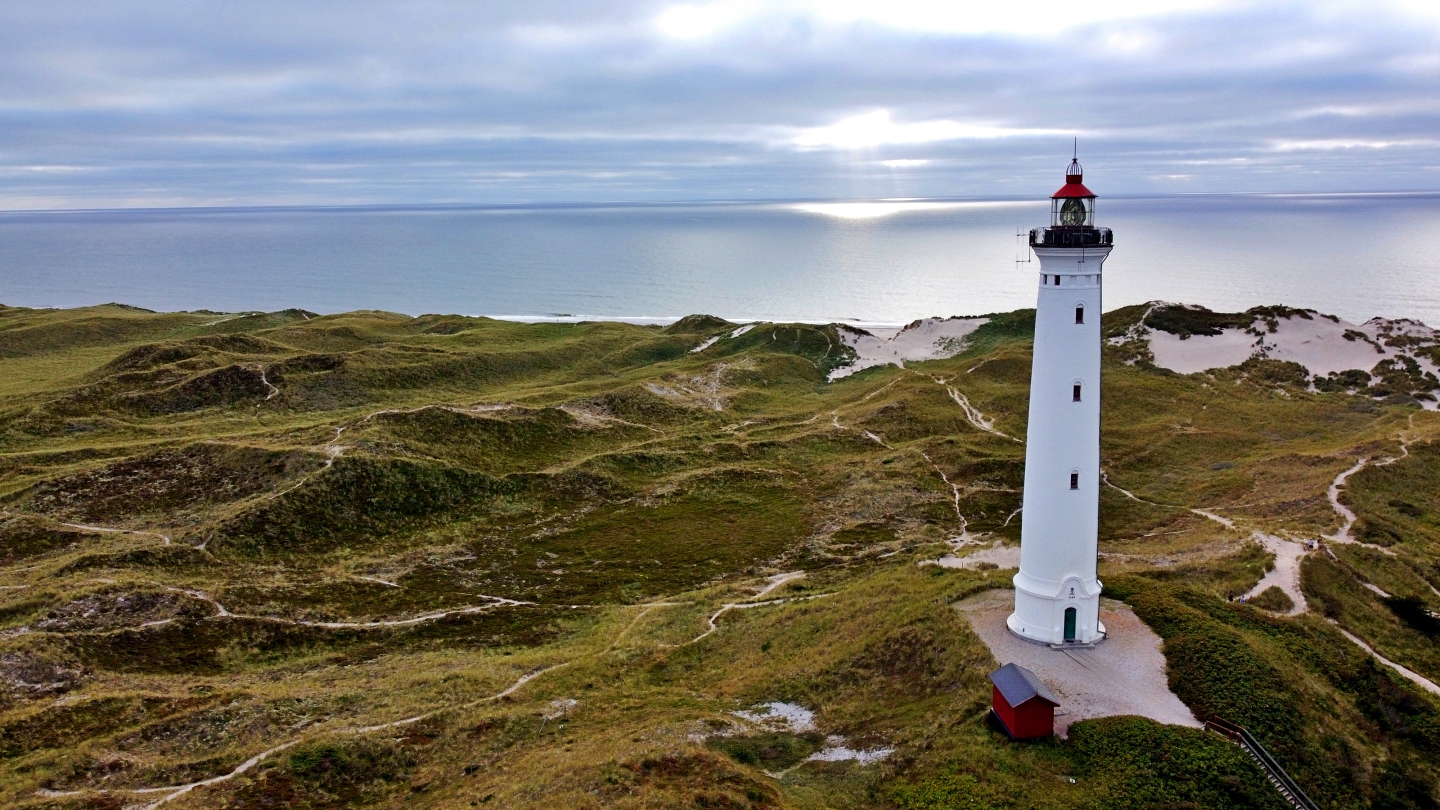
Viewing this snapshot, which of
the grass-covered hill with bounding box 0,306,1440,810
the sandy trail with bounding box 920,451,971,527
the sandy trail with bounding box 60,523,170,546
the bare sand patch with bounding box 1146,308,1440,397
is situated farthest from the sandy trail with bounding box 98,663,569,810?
the bare sand patch with bounding box 1146,308,1440,397

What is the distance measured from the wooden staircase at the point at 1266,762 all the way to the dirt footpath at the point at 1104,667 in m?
0.59

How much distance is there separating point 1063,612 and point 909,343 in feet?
240

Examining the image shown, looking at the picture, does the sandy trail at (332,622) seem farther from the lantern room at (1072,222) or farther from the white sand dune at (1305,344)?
→ the white sand dune at (1305,344)

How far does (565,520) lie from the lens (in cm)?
4816

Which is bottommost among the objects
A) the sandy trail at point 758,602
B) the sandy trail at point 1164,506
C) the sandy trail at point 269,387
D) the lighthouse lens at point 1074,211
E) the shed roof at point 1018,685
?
the sandy trail at point 758,602

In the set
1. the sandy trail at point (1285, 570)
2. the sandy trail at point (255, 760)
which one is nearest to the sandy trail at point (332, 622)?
the sandy trail at point (255, 760)

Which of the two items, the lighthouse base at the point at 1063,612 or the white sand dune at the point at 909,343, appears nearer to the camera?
the lighthouse base at the point at 1063,612

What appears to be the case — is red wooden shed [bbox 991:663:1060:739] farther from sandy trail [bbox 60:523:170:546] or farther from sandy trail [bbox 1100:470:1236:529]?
sandy trail [bbox 60:523:170:546]

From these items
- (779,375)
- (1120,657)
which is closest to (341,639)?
(1120,657)

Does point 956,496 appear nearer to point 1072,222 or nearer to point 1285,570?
point 1285,570

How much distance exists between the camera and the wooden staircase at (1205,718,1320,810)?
1873 cm

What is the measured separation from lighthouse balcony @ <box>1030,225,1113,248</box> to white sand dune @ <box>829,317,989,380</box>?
64126 millimetres

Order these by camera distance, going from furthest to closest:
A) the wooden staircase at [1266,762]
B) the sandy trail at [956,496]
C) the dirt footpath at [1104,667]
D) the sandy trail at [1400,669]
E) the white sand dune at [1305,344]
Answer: the white sand dune at [1305,344], the sandy trail at [956,496], the sandy trail at [1400,669], the dirt footpath at [1104,667], the wooden staircase at [1266,762]

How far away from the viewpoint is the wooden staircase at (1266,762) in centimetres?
1873
